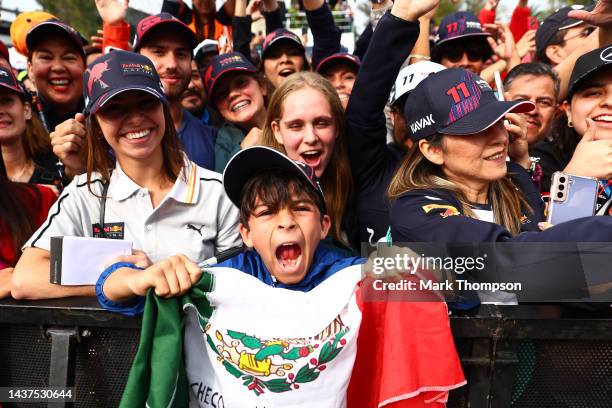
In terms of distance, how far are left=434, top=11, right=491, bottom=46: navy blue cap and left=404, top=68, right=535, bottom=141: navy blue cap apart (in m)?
2.44

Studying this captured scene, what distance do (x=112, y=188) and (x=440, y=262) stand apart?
1557 millimetres

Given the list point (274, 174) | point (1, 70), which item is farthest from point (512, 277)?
point (1, 70)

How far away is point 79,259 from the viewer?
6.68ft

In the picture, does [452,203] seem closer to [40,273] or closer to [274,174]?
[274,174]

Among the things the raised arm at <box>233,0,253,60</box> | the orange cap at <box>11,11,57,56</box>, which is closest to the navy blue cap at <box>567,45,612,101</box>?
the raised arm at <box>233,0,253,60</box>

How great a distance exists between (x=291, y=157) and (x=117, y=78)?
92cm

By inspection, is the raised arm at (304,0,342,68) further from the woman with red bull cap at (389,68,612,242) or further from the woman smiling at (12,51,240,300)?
the woman with red bull cap at (389,68,612,242)

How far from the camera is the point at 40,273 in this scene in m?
2.20

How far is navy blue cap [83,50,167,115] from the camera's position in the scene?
265 centimetres

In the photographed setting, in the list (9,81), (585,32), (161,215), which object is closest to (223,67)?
(9,81)

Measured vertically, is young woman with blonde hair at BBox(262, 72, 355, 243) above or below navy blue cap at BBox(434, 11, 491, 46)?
below

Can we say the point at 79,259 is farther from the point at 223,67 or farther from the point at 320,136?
the point at 223,67

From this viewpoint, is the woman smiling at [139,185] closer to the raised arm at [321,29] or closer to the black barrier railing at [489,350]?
the black barrier railing at [489,350]

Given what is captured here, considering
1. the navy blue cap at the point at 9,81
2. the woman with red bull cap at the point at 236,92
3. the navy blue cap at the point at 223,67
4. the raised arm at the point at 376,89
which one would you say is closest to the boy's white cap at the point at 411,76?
the raised arm at the point at 376,89
